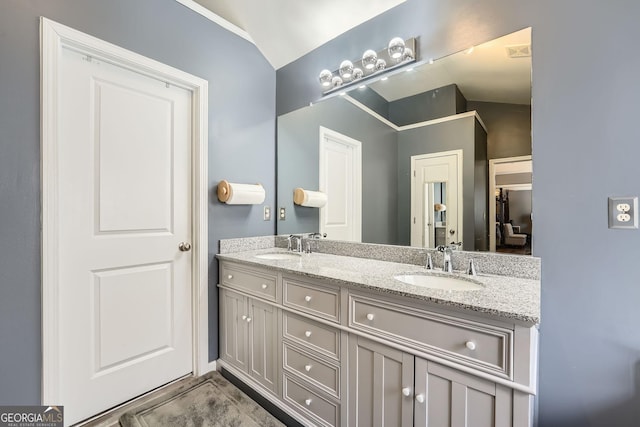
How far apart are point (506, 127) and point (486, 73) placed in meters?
0.30

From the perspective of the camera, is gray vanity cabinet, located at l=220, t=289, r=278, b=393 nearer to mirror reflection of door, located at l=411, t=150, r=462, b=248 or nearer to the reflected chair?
mirror reflection of door, located at l=411, t=150, r=462, b=248

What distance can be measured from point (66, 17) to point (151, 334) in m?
1.79

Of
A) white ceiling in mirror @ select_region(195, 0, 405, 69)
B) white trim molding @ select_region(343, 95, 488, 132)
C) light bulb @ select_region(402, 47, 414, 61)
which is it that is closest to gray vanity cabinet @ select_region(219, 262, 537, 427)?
white trim molding @ select_region(343, 95, 488, 132)

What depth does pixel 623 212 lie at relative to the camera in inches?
39.5

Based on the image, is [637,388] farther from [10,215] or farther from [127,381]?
[10,215]

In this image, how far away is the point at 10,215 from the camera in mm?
1207

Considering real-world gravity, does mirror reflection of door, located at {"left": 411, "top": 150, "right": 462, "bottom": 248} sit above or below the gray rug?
above

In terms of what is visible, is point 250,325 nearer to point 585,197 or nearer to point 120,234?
point 120,234

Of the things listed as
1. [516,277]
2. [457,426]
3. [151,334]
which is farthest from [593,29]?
[151,334]

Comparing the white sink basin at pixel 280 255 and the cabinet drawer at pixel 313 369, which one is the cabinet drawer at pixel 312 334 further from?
the white sink basin at pixel 280 255

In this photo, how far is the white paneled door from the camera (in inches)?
55.2

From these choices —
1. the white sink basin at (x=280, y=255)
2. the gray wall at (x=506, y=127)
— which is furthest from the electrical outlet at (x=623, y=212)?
the white sink basin at (x=280, y=255)

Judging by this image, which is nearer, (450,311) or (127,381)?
(450,311)

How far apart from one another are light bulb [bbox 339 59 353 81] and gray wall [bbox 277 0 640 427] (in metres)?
0.84
